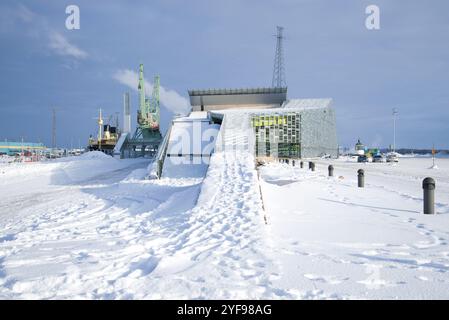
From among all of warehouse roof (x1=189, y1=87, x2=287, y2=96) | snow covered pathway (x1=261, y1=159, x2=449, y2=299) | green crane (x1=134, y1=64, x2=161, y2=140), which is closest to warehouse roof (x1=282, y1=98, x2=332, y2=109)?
warehouse roof (x1=189, y1=87, x2=287, y2=96)

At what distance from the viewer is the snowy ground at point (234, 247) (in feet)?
12.1

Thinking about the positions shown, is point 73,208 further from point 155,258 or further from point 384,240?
point 384,240

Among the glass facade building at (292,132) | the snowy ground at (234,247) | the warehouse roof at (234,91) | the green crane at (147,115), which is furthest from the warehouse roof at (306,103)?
the snowy ground at (234,247)

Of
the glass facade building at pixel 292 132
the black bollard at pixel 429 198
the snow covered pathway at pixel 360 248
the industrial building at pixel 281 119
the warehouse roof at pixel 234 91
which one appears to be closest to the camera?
the snow covered pathway at pixel 360 248

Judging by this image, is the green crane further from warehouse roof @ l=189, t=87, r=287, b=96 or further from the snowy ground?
the snowy ground

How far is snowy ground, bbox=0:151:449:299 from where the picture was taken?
3678 mm

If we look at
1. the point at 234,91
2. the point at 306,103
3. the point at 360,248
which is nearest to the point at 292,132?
the point at 306,103

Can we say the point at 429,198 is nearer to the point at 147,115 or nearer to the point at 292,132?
the point at 292,132

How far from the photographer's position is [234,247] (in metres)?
5.12

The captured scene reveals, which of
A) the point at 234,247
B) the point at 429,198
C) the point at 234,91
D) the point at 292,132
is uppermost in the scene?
the point at 234,91

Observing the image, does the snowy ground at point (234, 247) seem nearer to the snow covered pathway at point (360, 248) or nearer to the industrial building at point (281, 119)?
the snow covered pathway at point (360, 248)

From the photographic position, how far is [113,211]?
9977mm
